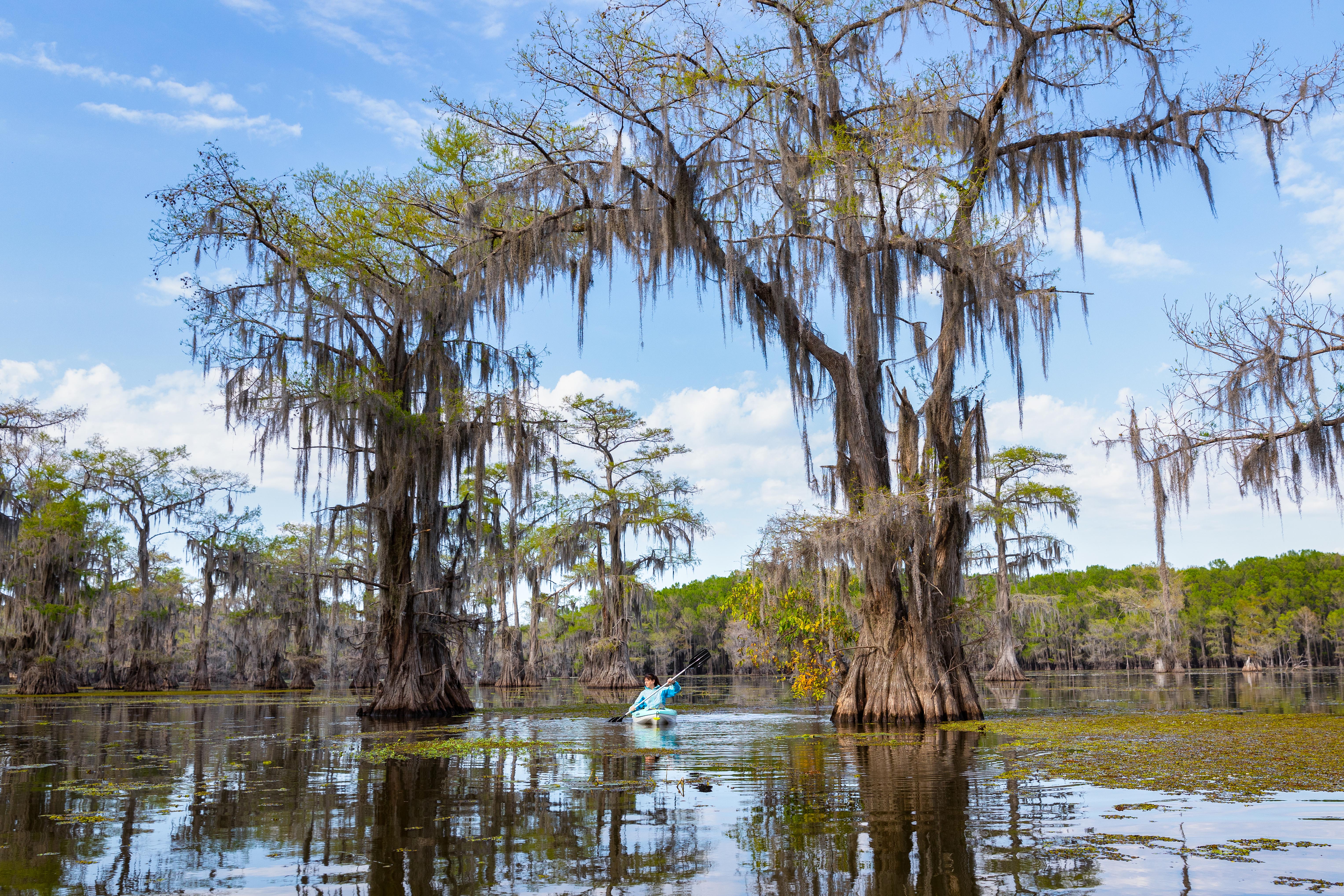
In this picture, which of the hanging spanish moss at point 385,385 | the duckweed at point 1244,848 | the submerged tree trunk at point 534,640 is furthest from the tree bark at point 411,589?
the submerged tree trunk at point 534,640

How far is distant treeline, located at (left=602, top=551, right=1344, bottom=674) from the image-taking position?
6181cm

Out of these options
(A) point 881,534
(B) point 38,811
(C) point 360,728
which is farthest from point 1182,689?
(B) point 38,811

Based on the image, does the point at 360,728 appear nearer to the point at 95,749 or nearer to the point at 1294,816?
the point at 95,749

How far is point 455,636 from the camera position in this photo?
22516 millimetres

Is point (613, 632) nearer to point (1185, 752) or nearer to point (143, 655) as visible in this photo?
point (143, 655)

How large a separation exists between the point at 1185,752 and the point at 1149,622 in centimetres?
6201

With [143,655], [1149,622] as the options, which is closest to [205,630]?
[143,655]

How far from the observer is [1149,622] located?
6494 cm

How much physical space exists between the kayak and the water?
11.8 ft

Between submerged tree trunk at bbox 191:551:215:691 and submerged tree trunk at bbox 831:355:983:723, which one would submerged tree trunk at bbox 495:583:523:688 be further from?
submerged tree trunk at bbox 831:355:983:723

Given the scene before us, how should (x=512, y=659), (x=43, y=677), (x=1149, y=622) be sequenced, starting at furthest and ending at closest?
(x=1149, y=622), (x=512, y=659), (x=43, y=677)

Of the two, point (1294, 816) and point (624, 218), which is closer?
point (1294, 816)

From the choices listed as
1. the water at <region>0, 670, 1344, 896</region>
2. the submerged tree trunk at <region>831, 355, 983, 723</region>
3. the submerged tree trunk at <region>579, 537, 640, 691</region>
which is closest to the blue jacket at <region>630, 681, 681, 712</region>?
the submerged tree trunk at <region>831, 355, 983, 723</region>

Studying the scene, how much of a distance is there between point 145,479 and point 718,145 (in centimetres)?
3146
